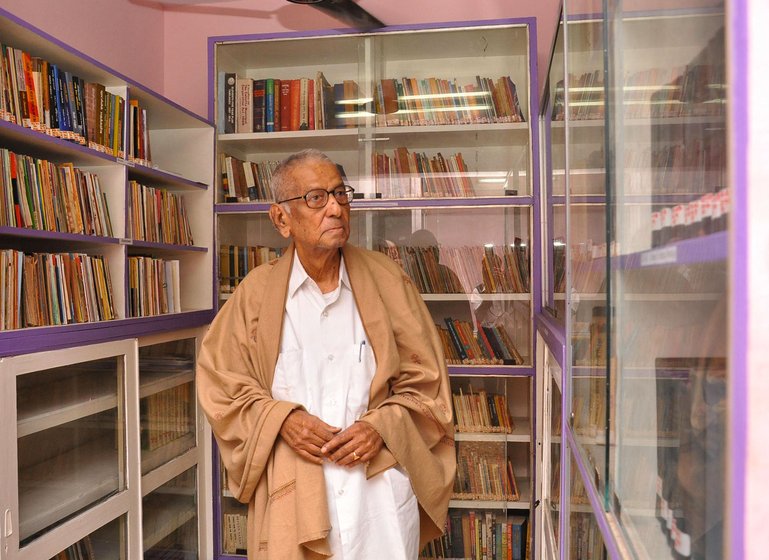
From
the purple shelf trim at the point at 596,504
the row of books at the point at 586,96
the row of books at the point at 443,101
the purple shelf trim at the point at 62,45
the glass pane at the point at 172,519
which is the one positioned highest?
the row of books at the point at 443,101

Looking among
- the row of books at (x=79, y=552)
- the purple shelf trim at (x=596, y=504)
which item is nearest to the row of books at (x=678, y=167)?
the purple shelf trim at (x=596, y=504)

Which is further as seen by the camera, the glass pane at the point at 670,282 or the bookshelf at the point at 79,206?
the bookshelf at the point at 79,206

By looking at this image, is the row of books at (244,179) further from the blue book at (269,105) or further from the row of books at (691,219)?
the row of books at (691,219)

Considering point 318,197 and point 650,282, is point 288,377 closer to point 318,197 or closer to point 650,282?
point 318,197

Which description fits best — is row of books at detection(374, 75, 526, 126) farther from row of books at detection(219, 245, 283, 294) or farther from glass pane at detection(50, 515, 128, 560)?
glass pane at detection(50, 515, 128, 560)

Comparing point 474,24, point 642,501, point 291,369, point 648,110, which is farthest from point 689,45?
point 474,24

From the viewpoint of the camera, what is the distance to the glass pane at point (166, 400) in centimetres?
288

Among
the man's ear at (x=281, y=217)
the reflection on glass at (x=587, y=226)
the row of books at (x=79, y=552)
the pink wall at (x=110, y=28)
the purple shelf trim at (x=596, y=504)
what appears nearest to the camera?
the purple shelf trim at (x=596, y=504)

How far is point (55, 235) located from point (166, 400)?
3.80ft

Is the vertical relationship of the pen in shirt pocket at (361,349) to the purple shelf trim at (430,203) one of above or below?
below

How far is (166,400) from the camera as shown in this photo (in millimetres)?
3094

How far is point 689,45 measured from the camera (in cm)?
56

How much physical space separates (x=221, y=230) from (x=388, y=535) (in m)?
2.07

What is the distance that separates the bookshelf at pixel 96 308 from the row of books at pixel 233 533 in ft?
0.41
